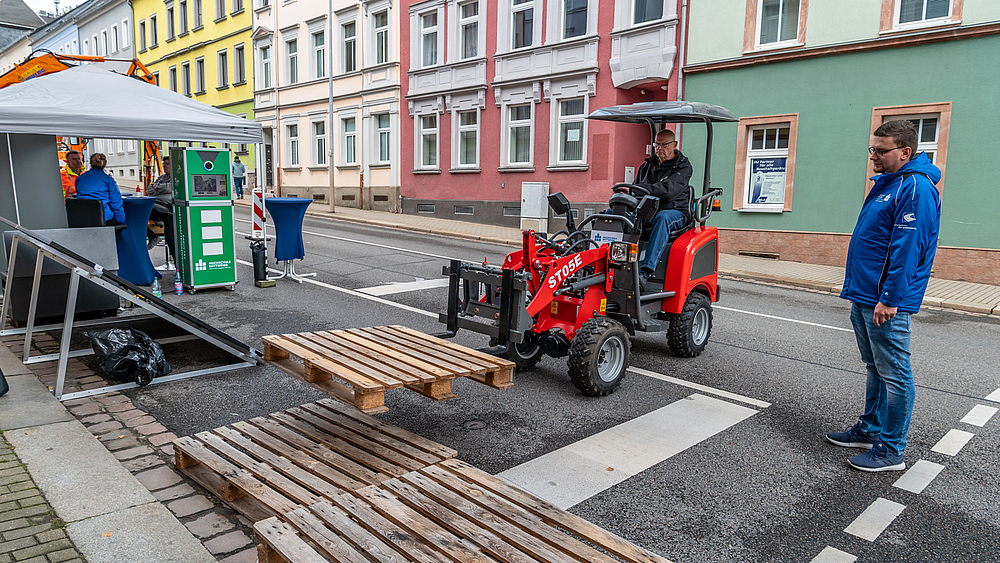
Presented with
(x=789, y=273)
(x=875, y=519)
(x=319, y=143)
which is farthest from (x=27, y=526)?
(x=319, y=143)

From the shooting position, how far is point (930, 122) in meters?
13.8

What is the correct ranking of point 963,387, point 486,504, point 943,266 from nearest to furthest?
1. point 486,504
2. point 963,387
3. point 943,266

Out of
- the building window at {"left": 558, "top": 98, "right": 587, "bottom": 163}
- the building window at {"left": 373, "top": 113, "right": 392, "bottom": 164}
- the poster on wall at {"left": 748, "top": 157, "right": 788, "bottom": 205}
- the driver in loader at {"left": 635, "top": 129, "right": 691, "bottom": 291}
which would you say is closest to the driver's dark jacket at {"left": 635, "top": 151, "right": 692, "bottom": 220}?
the driver in loader at {"left": 635, "top": 129, "right": 691, "bottom": 291}

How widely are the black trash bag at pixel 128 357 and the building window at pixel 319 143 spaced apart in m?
24.8

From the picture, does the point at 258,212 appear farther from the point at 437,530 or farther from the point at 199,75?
the point at 199,75

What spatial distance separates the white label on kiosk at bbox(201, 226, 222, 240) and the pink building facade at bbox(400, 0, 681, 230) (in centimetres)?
883

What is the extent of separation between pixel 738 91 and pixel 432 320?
37.3 ft

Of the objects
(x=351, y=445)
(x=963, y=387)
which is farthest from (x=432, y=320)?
(x=963, y=387)

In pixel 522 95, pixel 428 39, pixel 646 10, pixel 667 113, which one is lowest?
pixel 667 113

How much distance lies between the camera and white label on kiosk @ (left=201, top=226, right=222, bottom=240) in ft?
32.6

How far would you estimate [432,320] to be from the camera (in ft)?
27.5

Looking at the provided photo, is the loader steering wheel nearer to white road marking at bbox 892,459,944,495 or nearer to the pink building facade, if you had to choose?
white road marking at bbox 892,459,944,495

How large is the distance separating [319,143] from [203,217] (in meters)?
21.1

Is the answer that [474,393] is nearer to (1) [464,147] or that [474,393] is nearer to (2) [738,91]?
(2) [738,91]
